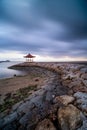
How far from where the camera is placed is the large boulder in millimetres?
4484

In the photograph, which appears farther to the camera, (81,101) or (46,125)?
(81,101)

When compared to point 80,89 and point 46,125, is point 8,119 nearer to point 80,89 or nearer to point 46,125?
point 46,125

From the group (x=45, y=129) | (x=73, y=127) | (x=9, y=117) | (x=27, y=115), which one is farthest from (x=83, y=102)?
(x=9, y=117)

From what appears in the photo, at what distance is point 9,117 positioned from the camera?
5.95 meters

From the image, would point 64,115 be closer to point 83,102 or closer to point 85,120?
point 85,120

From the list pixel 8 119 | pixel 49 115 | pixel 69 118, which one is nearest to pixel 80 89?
pixel 49 115

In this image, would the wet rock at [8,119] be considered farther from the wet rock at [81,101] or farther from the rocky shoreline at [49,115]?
the wet rock at [81,101]

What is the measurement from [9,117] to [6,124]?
0.48m

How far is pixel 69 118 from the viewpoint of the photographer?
4.74m

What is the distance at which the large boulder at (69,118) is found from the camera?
14.7ft

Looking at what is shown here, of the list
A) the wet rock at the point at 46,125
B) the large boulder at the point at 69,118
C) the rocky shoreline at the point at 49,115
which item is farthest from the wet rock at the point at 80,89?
the wet rock at the point at 46,125

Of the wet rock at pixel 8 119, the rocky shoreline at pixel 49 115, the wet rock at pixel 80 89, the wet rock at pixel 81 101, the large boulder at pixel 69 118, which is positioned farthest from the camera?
the wet rock at pixel 80 89

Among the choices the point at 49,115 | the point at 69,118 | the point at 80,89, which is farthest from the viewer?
the point at 80,89

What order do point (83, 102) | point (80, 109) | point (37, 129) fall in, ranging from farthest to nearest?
Answer: point (83, 102), point (80, 109), point (37, 129)
